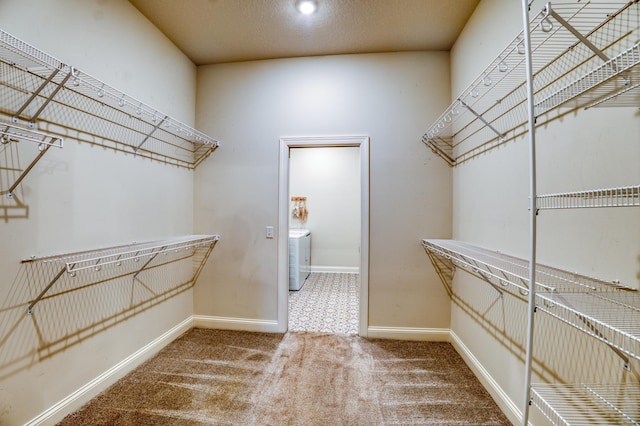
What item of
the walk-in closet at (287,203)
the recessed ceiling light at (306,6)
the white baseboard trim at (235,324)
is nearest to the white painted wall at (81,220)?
the walk-in closet at (287,203)

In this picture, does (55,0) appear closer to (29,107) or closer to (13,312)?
(29,107)

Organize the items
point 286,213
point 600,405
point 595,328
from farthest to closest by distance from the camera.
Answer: point 286,213 → point 600,405 → point 595,328

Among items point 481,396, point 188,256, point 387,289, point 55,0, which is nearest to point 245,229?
point 188,256

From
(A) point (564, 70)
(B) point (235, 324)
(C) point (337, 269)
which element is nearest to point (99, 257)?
(B) point (235, 324)

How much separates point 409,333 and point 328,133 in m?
2.09

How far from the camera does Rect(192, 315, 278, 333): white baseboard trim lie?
2.76m

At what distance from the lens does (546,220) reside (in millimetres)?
1349

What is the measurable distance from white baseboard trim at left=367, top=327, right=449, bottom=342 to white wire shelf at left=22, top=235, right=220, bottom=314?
6.06ft

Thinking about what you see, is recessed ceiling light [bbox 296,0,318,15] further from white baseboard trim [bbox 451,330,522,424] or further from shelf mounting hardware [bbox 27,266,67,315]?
white baseboard trim [bbox 451,330,522,424]

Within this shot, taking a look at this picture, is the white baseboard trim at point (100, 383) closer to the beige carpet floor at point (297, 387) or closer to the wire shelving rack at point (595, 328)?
the beige carpet floor at point (297, 387)

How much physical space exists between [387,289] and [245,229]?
5.06 feet

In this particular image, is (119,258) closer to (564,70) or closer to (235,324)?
(235,324)

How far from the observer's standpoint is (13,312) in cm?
136

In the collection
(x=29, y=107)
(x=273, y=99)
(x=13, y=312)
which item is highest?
(x=273, y=99)
